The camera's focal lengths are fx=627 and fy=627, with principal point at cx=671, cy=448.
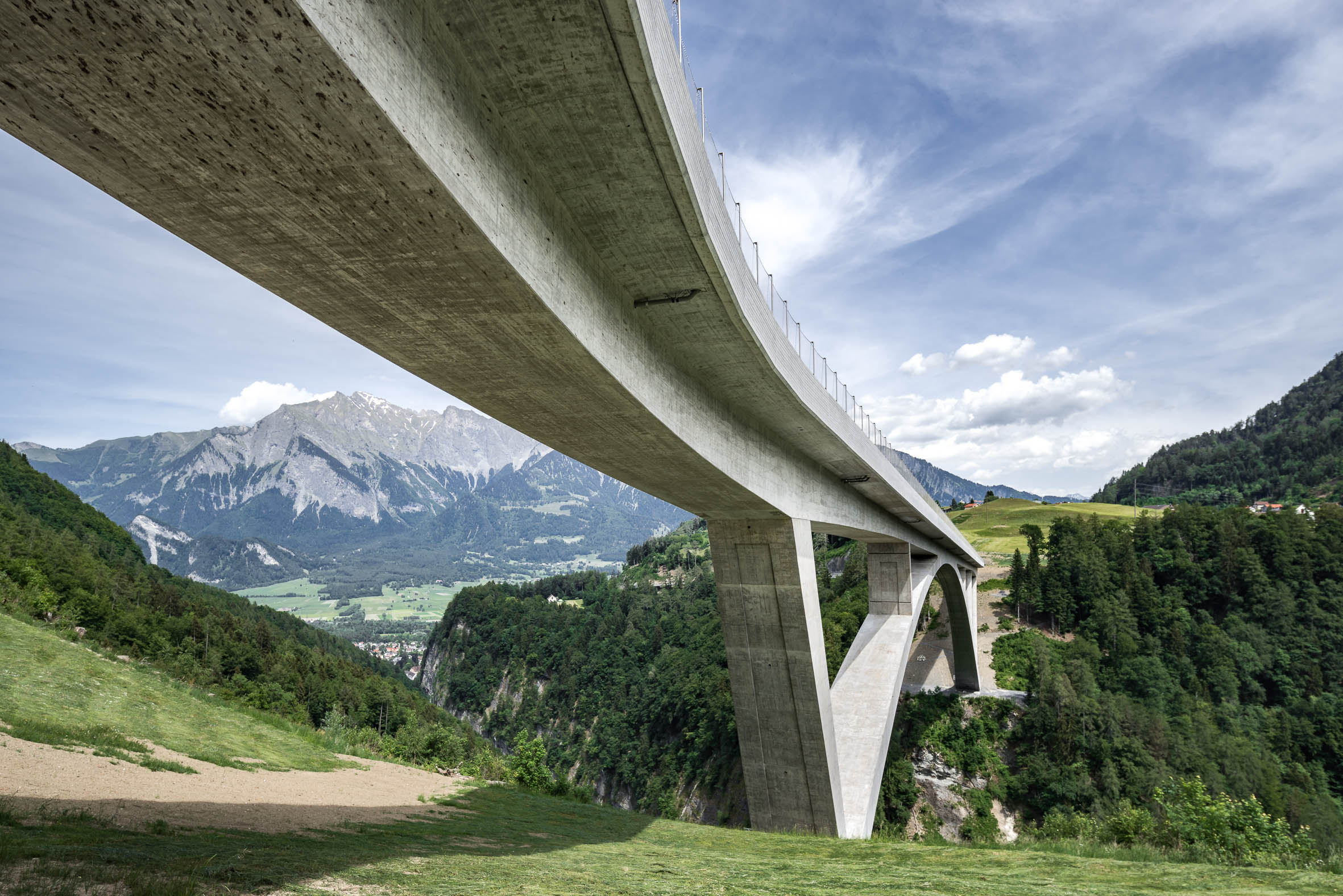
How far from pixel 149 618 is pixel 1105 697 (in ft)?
197

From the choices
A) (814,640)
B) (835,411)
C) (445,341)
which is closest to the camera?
(445,341)

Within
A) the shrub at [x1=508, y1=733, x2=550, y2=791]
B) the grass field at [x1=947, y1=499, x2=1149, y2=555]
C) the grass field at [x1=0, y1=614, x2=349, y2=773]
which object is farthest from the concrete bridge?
the grass field at [x1=947, y1=499, x2=1149, y2=555]

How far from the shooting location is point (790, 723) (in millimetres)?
17906

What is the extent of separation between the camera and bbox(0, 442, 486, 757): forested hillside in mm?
24578

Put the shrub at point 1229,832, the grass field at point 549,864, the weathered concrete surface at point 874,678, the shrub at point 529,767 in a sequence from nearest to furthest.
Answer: the grass field at point 549,864, the shrub at point 1229,832, the shrub at point 529,767, the weathered concrete surface at point 874,678

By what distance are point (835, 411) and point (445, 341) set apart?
10.9 metres

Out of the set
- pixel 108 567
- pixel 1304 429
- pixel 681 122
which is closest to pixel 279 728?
pixel 681 122

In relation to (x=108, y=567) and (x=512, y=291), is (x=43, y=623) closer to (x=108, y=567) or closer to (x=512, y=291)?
(x=512, y=291)

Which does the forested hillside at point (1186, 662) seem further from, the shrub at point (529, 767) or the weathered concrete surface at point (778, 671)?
the shrub at point (529, 767)

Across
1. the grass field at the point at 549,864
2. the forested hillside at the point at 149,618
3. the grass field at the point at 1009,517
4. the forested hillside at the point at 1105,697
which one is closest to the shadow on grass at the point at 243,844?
the grass field at the point at 549,864

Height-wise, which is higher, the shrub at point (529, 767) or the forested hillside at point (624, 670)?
the shrub at point (529, 767)

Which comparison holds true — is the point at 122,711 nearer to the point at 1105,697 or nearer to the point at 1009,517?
the point at 1105,697

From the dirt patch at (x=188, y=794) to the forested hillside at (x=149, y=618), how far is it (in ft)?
40.0

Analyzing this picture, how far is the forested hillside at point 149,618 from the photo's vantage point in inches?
968
